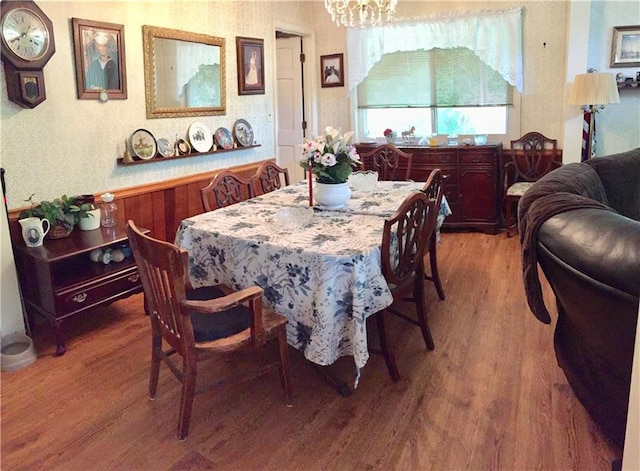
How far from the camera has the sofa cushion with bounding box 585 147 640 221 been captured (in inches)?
132

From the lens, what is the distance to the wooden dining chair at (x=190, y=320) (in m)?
2.02

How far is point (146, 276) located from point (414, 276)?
1399mm

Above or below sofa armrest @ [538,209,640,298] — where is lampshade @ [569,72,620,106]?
above

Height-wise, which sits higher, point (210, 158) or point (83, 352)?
point (210, 158)

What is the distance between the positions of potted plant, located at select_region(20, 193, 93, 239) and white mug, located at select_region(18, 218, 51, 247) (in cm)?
9

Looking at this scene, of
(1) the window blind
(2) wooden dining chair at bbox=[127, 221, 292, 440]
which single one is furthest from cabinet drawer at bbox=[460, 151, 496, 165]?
(2) wooden dining chair at bbox=[127, 221, 292, 440]

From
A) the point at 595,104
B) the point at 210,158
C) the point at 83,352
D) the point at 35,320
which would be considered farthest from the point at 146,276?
the point at 595,104

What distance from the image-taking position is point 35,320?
3375 millimetres

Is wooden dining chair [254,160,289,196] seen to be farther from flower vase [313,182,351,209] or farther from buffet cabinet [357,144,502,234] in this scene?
buffet cabinet [357,144,502,234]

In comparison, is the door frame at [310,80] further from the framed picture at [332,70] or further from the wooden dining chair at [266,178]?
the wooden dining chair at [266,178]

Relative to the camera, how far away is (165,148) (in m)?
4.28

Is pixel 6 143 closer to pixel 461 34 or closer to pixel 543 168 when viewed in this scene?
pixel 461 34

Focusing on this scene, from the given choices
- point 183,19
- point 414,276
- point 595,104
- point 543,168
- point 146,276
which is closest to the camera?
→ point 146,276

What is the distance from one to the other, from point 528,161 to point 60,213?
424 centimetres
